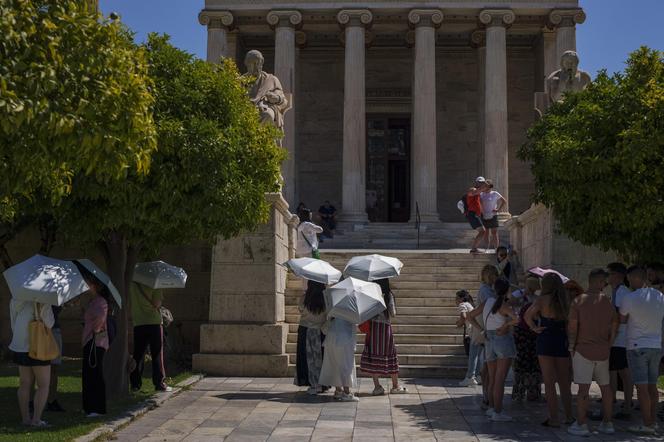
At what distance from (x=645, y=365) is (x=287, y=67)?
23.8 m

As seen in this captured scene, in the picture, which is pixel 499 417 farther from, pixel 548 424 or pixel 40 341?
pixel 40 341

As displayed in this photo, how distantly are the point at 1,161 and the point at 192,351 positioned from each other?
34.4 feet

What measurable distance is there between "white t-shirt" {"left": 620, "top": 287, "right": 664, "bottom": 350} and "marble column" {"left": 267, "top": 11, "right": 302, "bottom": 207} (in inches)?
864

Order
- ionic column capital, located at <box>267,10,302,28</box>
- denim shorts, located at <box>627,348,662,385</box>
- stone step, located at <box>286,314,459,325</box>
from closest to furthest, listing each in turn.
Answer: denim shorts, located at <box>627,348,662,385</box>, stone step, located at <box>286,314,459,325</box>, ionic column capital, located at <box>267,10,302,28</box>

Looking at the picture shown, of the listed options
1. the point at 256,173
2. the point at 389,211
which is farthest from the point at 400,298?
the point at 389,211

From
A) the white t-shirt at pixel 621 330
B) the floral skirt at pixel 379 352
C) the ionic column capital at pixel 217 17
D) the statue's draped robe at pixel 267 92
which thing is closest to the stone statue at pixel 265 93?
the statue's draped robe at pixel 267 92

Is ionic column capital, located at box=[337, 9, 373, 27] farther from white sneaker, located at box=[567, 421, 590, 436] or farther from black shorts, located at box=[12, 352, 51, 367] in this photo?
black shorts, located at box=[12, 352, 51, 367]

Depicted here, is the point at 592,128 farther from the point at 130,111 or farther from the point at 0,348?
the point at 0,348

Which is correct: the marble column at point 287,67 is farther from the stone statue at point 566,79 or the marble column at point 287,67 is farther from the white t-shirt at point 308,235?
the stone statue at point 566,79

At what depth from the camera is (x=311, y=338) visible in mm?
12891

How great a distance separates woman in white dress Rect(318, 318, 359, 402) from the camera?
40.3 ft

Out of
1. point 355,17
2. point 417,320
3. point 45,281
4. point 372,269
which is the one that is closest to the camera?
point 45,281

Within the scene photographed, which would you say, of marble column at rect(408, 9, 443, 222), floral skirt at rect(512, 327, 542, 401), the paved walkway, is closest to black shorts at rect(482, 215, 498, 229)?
marble column at rect(408, 9, 443, 222)

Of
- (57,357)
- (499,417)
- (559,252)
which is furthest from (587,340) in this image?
(559,252)
